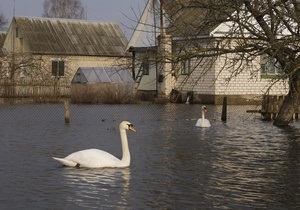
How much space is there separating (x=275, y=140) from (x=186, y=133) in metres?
3.77

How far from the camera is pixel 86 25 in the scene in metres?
66.4

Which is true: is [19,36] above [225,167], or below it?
above

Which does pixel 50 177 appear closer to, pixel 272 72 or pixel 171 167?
pixel 171 167

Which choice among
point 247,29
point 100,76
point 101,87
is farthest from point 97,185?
point 100,76

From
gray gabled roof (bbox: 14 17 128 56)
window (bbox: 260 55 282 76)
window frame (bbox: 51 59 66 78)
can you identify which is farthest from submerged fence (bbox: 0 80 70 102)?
window (bbox: 260 55 282 76)

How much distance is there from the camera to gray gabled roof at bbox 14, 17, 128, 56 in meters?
61.4

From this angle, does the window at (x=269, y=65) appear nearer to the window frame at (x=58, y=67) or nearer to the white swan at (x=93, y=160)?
the white swan at (x=93, y=160)

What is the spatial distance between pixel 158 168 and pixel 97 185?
9.44 ft

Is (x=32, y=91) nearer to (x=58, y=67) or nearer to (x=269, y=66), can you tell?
(x=58, y=67)

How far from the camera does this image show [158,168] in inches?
677

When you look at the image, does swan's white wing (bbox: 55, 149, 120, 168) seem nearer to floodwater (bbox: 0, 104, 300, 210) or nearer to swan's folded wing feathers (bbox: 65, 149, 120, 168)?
swan's folded wing feathers (bbox: 65, 149, 120, 168)

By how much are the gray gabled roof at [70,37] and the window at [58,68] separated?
92 centimetres

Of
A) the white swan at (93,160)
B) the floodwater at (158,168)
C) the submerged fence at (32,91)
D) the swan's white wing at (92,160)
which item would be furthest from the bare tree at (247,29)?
the submerged fence at (32,91)

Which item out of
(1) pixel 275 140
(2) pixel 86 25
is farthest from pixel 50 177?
(2) pixel 86 25
